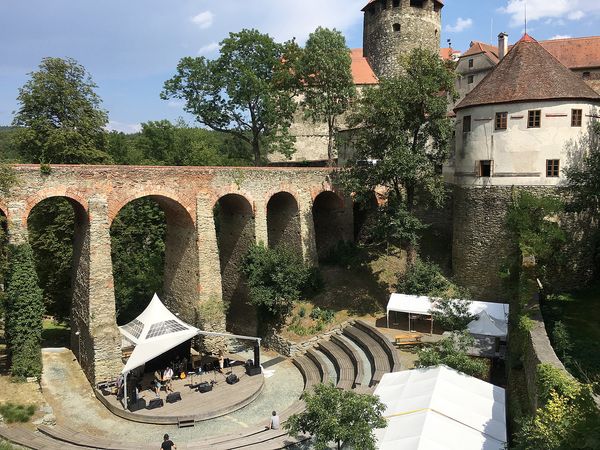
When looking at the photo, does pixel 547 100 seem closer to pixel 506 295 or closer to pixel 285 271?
pixel 506 295

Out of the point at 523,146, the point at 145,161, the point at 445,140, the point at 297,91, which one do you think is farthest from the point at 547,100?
the point at 145,161

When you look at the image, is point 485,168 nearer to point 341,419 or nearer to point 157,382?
point 341,419

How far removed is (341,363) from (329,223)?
38.8ft

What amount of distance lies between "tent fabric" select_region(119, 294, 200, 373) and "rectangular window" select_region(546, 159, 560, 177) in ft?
57.2

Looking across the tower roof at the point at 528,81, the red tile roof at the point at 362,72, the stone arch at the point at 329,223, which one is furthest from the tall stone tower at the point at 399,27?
the tower roof at the point at 528,81

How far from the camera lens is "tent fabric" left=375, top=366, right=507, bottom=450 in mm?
11312

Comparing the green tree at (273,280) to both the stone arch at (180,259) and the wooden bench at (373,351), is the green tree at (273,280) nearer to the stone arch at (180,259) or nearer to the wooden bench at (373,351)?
the stone arch at (180,259)

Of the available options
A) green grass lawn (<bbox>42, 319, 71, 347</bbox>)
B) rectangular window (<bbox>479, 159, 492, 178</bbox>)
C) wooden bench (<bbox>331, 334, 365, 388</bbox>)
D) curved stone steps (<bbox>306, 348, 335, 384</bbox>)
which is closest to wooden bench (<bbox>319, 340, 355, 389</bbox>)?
wooden bench (<bbox>331, 334, 365, 388</bbox>)

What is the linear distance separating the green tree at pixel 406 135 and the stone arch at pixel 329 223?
6323 mm

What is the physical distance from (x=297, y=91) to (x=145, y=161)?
14.7 m

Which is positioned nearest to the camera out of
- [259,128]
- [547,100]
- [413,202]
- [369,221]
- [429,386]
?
[429,386]

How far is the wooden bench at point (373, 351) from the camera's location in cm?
1836

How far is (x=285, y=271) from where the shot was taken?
23.6 m

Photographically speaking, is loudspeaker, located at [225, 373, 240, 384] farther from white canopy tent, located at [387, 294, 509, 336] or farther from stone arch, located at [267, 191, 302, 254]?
stone arch, located at [267, 191, 302, 254]
